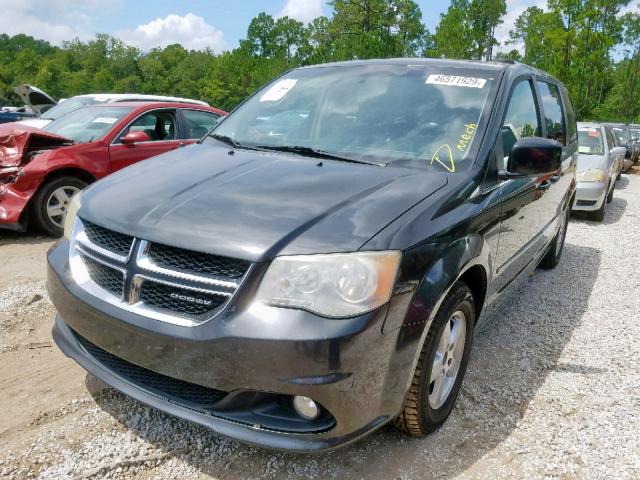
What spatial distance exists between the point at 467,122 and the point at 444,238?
888mm

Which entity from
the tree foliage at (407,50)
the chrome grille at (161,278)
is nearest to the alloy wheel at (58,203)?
the chrome grille at (161,278)

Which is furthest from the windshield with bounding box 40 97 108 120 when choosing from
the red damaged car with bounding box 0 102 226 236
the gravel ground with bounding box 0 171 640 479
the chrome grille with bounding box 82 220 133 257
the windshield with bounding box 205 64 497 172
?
the chrome grille with bounding box 82 220 133 257

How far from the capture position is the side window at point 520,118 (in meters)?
2.91

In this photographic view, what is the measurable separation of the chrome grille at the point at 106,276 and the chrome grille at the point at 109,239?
0.24ft

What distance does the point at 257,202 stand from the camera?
2172 mm

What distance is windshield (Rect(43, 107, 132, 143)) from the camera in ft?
20.9

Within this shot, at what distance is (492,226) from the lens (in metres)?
2.67

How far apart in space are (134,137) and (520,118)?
14.2ft

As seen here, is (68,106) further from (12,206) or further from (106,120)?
(12,206)

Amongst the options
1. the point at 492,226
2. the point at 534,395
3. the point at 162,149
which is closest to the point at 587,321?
the point at 534,395

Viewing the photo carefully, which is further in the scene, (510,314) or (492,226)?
(510,314)

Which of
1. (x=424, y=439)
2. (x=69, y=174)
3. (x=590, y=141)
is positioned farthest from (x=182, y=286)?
(x=590, y=141)

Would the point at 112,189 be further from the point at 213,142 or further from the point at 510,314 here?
the point at 510,314

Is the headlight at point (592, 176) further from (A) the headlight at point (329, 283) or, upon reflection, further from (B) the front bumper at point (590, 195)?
(A) the headlight at point (329, 283)
